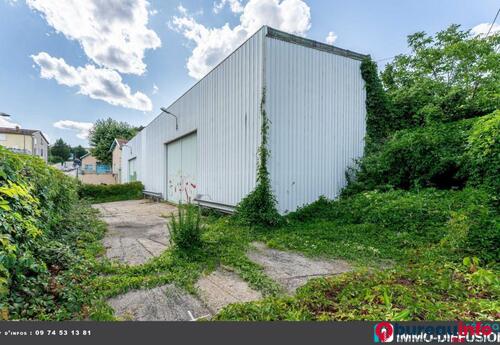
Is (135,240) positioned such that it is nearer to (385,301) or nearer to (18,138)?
(385,301)

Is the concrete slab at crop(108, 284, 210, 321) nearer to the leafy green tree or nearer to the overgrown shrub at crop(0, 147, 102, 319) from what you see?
the overgrown shrub at crop(0, 147, 102, 319)

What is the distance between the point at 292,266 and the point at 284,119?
345 centimetres

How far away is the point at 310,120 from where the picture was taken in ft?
19.1

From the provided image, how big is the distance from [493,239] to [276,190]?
3.50 meters

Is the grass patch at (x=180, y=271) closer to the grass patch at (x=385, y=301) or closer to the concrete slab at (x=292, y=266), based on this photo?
the concrete slab at (x=292, y=266)

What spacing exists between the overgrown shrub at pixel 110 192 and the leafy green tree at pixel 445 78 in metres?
14.1

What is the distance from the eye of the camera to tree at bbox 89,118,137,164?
31.1m

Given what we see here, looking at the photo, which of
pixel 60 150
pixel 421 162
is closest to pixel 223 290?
pixel 421 162

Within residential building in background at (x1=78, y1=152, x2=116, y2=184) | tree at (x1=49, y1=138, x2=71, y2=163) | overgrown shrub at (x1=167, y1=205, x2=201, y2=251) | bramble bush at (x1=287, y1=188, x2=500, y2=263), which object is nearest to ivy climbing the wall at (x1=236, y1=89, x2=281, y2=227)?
bramble bush at (x1=287, y1=188, x2=500, y2=263)

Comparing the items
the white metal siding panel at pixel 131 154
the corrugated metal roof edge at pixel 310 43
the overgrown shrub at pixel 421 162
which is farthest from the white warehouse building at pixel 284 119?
the white metal siding panel at pixel 131 154

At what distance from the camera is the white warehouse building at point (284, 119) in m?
5.34

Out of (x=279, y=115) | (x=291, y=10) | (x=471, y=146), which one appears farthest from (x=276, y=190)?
(x=291, y=10)

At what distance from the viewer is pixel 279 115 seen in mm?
5375

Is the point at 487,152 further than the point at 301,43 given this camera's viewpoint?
No
